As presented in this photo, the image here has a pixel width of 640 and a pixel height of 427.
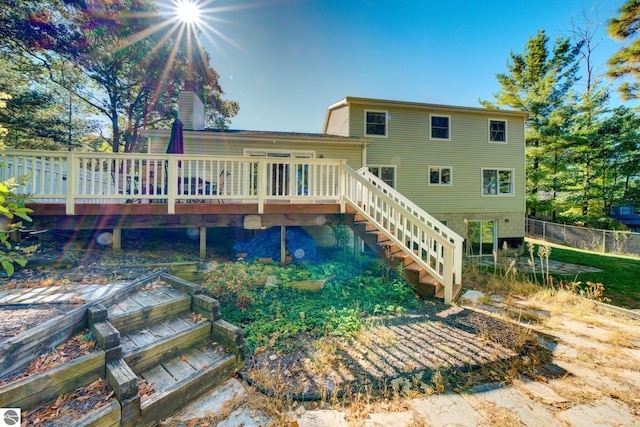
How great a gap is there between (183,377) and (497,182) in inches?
558

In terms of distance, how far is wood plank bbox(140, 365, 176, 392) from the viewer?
6.88 feet

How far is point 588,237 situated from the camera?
14031 mm

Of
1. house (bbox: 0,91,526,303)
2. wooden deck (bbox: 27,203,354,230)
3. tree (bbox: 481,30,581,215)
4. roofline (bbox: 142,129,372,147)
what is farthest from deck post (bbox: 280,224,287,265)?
tree (bbox: 481,30,581,215)

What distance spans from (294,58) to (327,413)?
13.0 meters

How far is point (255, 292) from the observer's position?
13.8 feet

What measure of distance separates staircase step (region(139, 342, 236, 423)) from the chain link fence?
743 inches

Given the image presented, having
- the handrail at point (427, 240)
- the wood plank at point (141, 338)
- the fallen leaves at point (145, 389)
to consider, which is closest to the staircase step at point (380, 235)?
the handrail at point (427, 240)

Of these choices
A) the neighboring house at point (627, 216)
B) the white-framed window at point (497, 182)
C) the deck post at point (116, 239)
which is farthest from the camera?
the neighboring house at point (627, 216)

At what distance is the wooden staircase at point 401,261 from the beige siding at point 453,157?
19.1 feet

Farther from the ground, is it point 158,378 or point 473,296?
point 158,378

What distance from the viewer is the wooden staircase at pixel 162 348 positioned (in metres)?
1.89

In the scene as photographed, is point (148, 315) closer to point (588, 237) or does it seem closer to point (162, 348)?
point (162, 348)

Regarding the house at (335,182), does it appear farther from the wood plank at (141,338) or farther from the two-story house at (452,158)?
the wood plank at (141,338)

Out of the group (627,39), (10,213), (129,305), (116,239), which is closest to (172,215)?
(116,239)
